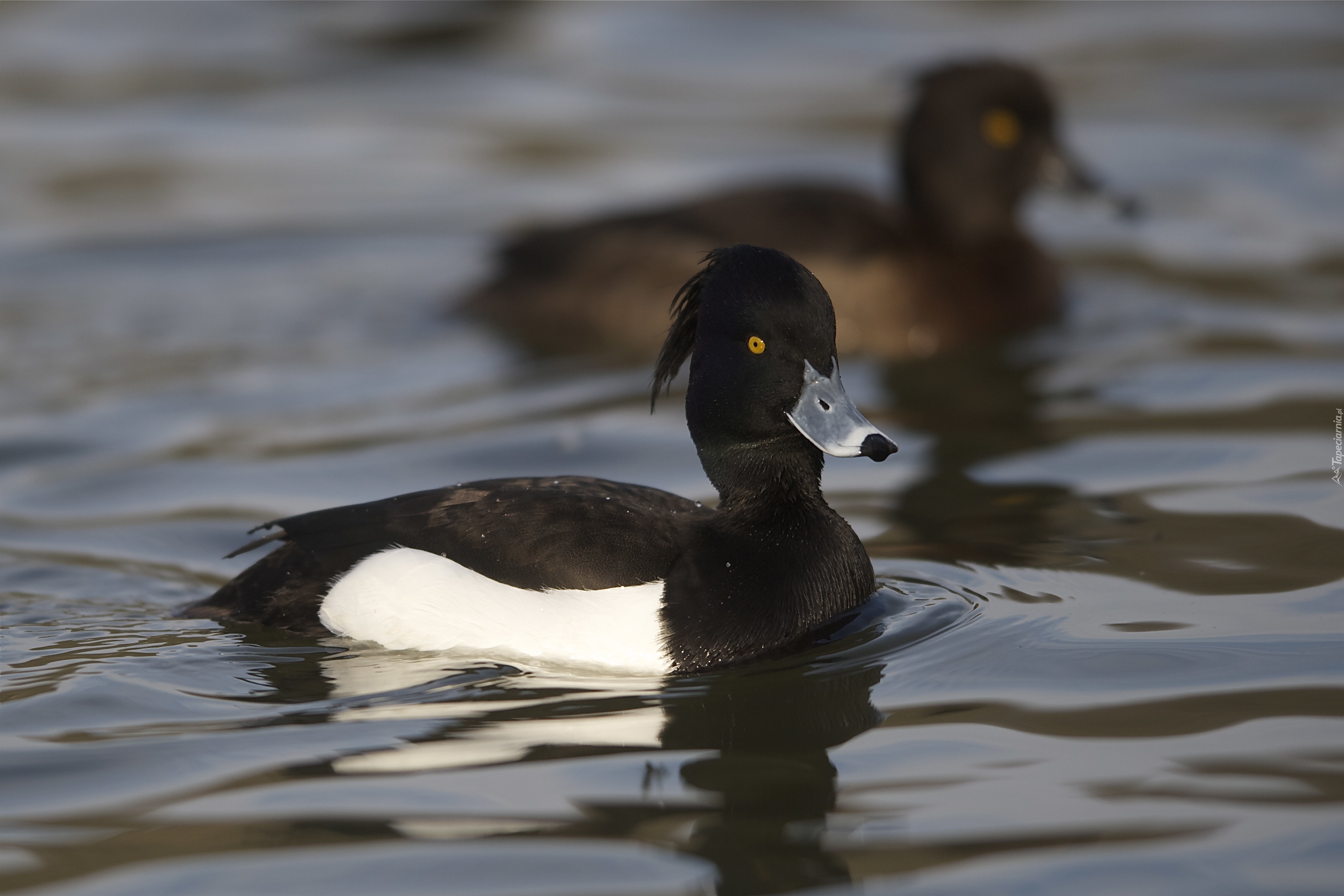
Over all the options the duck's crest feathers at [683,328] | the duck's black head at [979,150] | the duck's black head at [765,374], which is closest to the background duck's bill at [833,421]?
the duck's black head at [765,374]

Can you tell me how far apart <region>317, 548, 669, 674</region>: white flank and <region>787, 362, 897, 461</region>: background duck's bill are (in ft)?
1.86

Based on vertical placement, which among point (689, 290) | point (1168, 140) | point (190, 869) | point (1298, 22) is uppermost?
point (1298, 22)

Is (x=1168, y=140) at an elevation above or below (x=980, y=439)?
above

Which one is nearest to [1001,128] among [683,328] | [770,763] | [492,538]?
[683,328]

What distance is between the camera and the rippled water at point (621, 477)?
351 cm

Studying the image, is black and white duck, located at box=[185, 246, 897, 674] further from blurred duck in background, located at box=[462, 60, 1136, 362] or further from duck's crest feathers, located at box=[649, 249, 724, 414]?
blurred duck in background, located at box=[462, 60, 1136, 362]

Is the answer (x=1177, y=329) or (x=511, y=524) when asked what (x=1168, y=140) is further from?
(x=511, y=524)

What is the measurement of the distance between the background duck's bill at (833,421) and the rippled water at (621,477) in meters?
0.55

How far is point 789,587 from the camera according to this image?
4414mm

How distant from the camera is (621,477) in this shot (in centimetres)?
643

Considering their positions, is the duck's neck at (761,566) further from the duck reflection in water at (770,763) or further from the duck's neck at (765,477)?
the duck reflection in water at (770,763)

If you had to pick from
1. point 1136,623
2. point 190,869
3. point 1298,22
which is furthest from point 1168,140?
point 190,869

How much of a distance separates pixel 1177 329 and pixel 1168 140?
13.8 feet

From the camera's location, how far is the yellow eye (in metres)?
8.34
